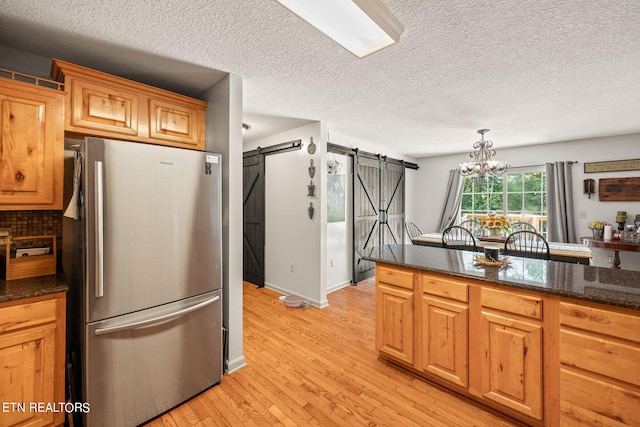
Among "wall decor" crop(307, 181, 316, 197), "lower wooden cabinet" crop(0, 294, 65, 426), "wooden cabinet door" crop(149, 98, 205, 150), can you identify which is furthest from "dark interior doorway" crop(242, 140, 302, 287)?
"lower wooden cabinet" crop(0, 294, 65, 426)

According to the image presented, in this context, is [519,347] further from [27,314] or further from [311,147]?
[311,147]

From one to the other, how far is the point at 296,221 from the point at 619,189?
198 inches

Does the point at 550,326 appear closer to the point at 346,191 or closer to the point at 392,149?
the point at 346,191

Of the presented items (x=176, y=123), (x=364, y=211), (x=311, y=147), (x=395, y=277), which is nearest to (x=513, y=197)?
(x=364, y=211)

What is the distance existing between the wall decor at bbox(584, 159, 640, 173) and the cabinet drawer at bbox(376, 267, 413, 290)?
4569mm

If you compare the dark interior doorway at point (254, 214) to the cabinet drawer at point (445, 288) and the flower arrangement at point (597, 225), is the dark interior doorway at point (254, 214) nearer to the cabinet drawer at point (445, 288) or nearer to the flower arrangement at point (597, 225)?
the cabinet drawer at point (445, 288)

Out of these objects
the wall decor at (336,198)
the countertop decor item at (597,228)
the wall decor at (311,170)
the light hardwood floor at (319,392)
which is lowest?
the light hardwood floor at (319,392)

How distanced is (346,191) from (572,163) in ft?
12.7

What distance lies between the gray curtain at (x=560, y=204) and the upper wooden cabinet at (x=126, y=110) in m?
5.62

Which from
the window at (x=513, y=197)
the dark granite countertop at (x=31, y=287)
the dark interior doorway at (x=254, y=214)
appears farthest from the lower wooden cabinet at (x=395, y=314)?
the window at (x=513, y=197)

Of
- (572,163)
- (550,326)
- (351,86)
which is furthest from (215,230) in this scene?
(572,163)

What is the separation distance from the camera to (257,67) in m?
2.14

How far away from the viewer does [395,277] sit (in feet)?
7.21

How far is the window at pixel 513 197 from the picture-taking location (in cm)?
504
